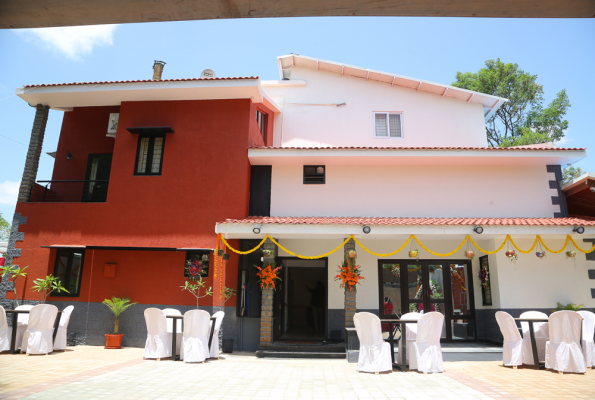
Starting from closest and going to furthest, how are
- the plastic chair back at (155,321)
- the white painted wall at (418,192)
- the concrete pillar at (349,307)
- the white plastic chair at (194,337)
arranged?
the white plastic chair at (194,337) → the plastic chair back at (155,321) → the concrete pillar at (349,307) → the white painted wall at (418,192)

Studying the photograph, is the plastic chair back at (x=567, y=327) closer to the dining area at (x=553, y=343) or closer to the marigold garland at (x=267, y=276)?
the dining area at (x=553, y=343)

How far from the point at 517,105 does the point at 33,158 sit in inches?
896

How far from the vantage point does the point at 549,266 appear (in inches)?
410

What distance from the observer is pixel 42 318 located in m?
8.23

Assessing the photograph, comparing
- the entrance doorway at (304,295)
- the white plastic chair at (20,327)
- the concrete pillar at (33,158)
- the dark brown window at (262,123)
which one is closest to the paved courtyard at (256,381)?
the white plastic chair at (20,327)

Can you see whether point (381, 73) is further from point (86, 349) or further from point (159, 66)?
point (86, 349)

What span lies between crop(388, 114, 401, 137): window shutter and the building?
2.32m

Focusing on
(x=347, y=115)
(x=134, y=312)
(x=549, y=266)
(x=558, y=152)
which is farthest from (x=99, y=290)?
(x=558, y=152)

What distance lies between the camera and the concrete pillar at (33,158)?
1138 cm

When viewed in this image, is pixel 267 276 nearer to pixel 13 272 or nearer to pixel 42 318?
pixel 42 318

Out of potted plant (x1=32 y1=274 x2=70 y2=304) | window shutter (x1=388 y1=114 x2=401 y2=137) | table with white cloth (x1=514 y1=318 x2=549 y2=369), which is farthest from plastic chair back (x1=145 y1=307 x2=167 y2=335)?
window shutter (x1=388 y1=114 x2=401 y2=137)

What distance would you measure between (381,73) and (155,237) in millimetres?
8990

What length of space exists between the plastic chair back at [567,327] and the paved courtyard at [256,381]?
23.5 inches

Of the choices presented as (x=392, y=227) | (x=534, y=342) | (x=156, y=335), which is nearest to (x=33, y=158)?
(x=156, y=335)
